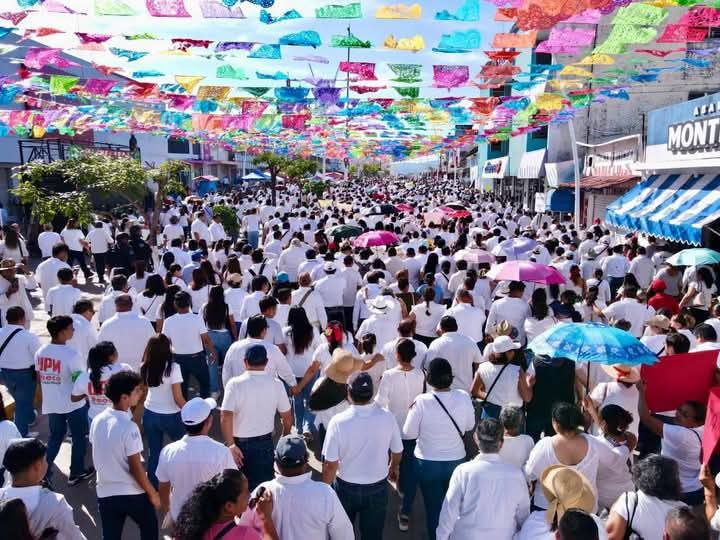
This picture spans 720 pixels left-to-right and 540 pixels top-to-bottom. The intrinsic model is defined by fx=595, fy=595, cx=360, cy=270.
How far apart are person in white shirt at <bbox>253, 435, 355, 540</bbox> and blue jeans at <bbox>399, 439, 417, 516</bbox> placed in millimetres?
1798

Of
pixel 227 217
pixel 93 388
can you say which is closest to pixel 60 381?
pixel 93 388

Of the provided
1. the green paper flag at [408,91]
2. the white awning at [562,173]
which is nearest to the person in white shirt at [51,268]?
the green paper flag at [408,91]

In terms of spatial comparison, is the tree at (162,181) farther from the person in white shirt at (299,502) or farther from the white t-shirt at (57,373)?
the person in white shirt at (299,502)

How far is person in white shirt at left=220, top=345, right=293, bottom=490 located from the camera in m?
4.50

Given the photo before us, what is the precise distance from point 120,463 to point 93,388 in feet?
3.69

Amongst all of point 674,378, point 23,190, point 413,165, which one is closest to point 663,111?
point 674,378

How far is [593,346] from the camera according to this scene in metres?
4.60

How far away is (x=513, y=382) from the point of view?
16.7ft

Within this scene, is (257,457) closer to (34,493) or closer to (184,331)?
(34,493)

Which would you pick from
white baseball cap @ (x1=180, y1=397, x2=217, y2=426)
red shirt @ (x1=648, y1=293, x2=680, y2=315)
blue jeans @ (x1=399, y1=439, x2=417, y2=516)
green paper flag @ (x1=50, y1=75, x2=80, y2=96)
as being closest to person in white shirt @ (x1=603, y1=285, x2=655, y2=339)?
red shirt @ (x1=648, y1=293, x2=680, y2=315)

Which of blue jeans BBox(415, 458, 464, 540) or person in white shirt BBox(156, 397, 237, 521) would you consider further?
blue jeans BBox(415, 458, 464, 540)

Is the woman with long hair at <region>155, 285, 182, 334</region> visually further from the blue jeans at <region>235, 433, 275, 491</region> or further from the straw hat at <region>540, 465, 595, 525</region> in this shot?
the straw hat at <region>540, 465, 595, 525</region>

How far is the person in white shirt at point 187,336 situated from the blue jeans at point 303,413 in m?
1.07

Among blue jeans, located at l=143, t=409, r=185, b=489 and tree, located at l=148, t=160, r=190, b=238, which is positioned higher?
tree, located at l=148, t=160, r=190, b=238
